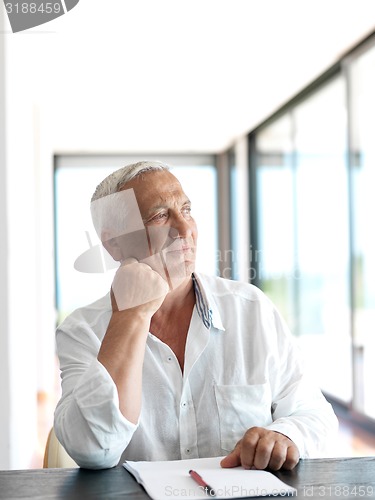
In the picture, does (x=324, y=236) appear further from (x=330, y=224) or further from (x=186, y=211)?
(x=186, y=211)

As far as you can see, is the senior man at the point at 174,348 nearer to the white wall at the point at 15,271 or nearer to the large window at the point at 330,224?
the white wall at the point at 15,271

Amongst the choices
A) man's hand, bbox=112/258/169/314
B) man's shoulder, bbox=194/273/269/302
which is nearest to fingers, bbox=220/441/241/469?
man's hand, bbox=112/258/169/314

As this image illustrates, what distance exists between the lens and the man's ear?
5.22ft

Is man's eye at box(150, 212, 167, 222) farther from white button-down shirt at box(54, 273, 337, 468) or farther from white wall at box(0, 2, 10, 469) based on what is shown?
white wall at box(0, 2, 10, 469)

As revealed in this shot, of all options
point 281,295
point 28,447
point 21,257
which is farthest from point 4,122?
point 281,295

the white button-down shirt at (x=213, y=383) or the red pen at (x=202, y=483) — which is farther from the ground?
the white button-down shirt at (x=213, y=383)

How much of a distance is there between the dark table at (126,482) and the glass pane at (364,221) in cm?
333

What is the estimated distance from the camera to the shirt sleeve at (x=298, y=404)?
1.32 metres

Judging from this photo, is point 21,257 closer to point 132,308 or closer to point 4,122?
point 4,122

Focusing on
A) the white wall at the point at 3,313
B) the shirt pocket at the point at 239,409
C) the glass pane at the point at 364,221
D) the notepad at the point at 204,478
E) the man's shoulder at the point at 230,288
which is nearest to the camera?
A: the notepad at the point at 204,478

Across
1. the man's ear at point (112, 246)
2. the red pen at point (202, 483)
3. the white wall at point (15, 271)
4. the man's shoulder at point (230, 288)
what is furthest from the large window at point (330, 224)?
the red pen at point (202, 483)

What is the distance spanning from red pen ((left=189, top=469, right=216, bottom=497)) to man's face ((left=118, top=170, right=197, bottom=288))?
0.47 m

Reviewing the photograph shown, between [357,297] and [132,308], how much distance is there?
3509 millimetres

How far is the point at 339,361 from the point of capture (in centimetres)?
508
